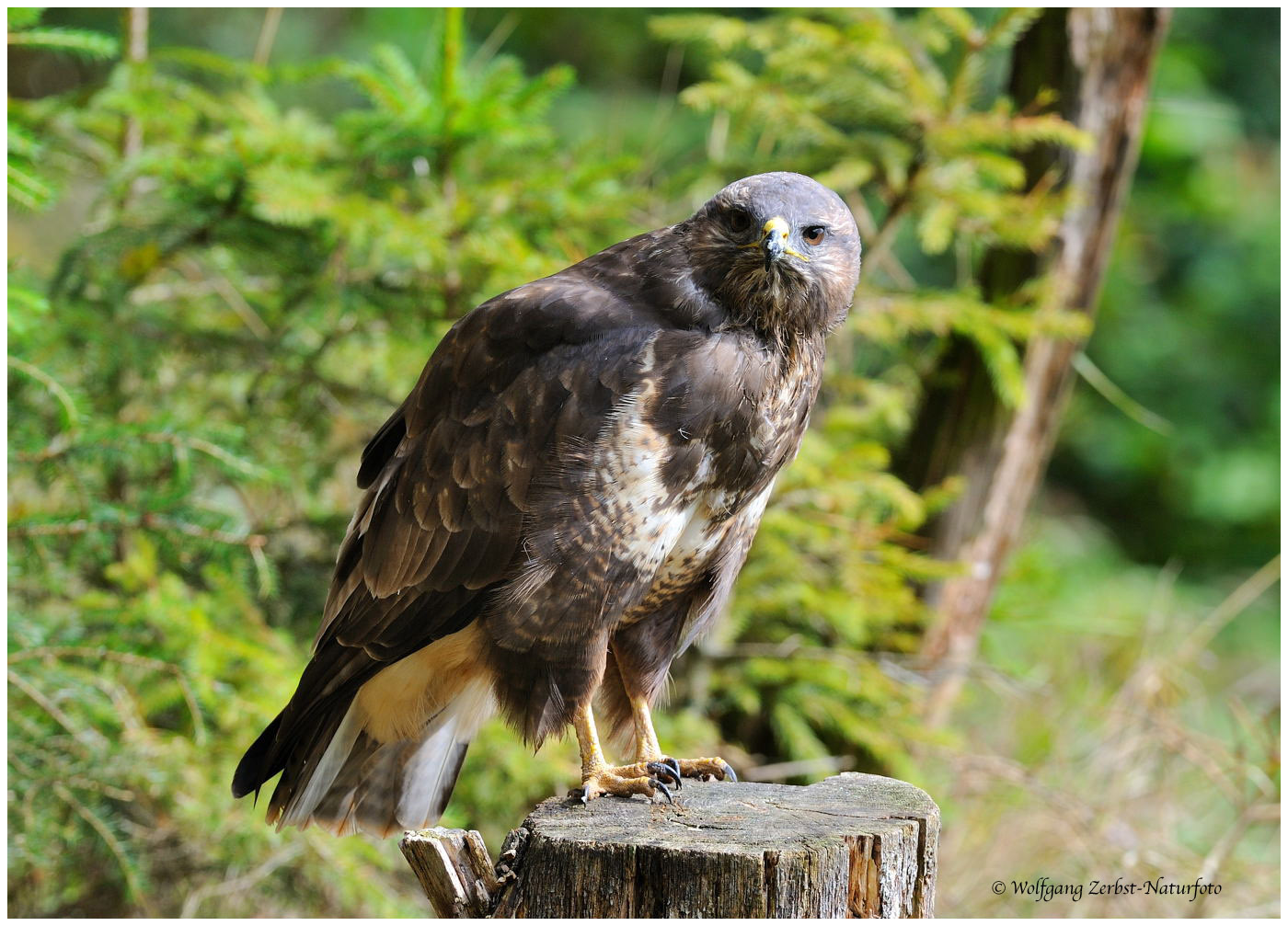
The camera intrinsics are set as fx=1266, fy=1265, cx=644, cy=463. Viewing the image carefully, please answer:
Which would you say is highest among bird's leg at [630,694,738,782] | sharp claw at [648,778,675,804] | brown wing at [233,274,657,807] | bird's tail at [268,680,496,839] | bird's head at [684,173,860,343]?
bird's head at [684,173,860,343]

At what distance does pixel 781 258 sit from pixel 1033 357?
8.46 ft

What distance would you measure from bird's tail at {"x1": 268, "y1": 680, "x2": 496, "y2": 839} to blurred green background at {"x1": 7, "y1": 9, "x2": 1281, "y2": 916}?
54 cm

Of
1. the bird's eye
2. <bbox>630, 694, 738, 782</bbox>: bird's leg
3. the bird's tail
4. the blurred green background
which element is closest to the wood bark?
the blurred green background

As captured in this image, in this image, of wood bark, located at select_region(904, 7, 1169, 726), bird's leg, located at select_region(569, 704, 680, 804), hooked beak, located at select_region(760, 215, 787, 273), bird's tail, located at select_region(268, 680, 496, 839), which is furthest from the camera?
wood bark, located at select_region(904, 7, 1169, 726)

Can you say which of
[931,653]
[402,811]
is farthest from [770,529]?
[402,811]

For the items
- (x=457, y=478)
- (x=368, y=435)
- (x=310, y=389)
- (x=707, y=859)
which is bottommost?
(x=707, y=859)

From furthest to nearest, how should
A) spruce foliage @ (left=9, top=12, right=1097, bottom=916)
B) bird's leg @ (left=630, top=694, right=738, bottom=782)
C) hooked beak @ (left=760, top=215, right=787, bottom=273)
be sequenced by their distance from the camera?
1. spruce foliage @ (left=9, top=12, right=1097, bottom=916)
2. bird's leg @ (left=630, top=694, right=738, bottom=782)
3. hooked beak @ (left=760, top=215, right=787, bottom=273)

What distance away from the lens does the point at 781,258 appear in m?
2.46

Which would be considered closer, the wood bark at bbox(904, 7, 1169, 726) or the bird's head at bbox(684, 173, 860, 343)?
the bird's head at bbox(684, 173, 860, 343)

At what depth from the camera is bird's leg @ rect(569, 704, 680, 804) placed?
104 inches

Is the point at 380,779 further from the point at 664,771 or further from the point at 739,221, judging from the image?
the point at 739,221

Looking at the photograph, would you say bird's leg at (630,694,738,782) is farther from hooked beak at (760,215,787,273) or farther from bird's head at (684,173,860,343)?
hooked beak at (760,215,787,273)

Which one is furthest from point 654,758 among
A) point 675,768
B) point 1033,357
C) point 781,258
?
point 1033,357

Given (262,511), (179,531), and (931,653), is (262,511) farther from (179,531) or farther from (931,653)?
(931,653)
